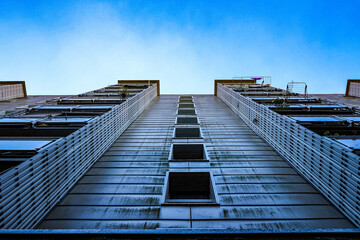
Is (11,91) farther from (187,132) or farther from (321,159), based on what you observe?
(321,159)

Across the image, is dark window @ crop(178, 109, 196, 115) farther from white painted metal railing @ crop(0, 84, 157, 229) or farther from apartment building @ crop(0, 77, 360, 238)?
white painted metal railing @ crop(0, 84, 157, 229)

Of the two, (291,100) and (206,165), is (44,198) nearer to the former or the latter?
(206,165)

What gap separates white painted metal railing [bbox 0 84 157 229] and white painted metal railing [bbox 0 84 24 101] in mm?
28364

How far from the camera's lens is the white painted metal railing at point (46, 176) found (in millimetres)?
6137

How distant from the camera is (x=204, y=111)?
26.2 m

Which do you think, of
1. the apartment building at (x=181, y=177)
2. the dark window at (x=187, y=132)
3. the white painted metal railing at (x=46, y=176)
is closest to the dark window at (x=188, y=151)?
the apartment building at (x=181, y=177)

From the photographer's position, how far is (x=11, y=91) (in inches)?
1292

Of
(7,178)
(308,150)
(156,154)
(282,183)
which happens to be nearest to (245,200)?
(282,183)

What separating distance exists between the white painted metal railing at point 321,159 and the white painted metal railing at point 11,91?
38.2m

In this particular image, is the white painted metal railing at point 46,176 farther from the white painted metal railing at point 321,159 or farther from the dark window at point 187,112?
the dark window at point 187,112

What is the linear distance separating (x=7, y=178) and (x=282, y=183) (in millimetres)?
12109

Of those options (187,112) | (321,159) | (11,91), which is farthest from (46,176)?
(11,91)

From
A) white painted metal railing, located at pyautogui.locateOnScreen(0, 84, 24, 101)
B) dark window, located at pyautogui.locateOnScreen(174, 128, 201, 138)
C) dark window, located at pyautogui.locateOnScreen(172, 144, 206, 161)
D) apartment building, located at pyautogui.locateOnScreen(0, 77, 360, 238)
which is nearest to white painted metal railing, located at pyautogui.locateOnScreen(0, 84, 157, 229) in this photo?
apartment building, located at pyautogui.locateOnScreen(0, 77, 360, 238)

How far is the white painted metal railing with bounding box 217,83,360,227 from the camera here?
7.48m
